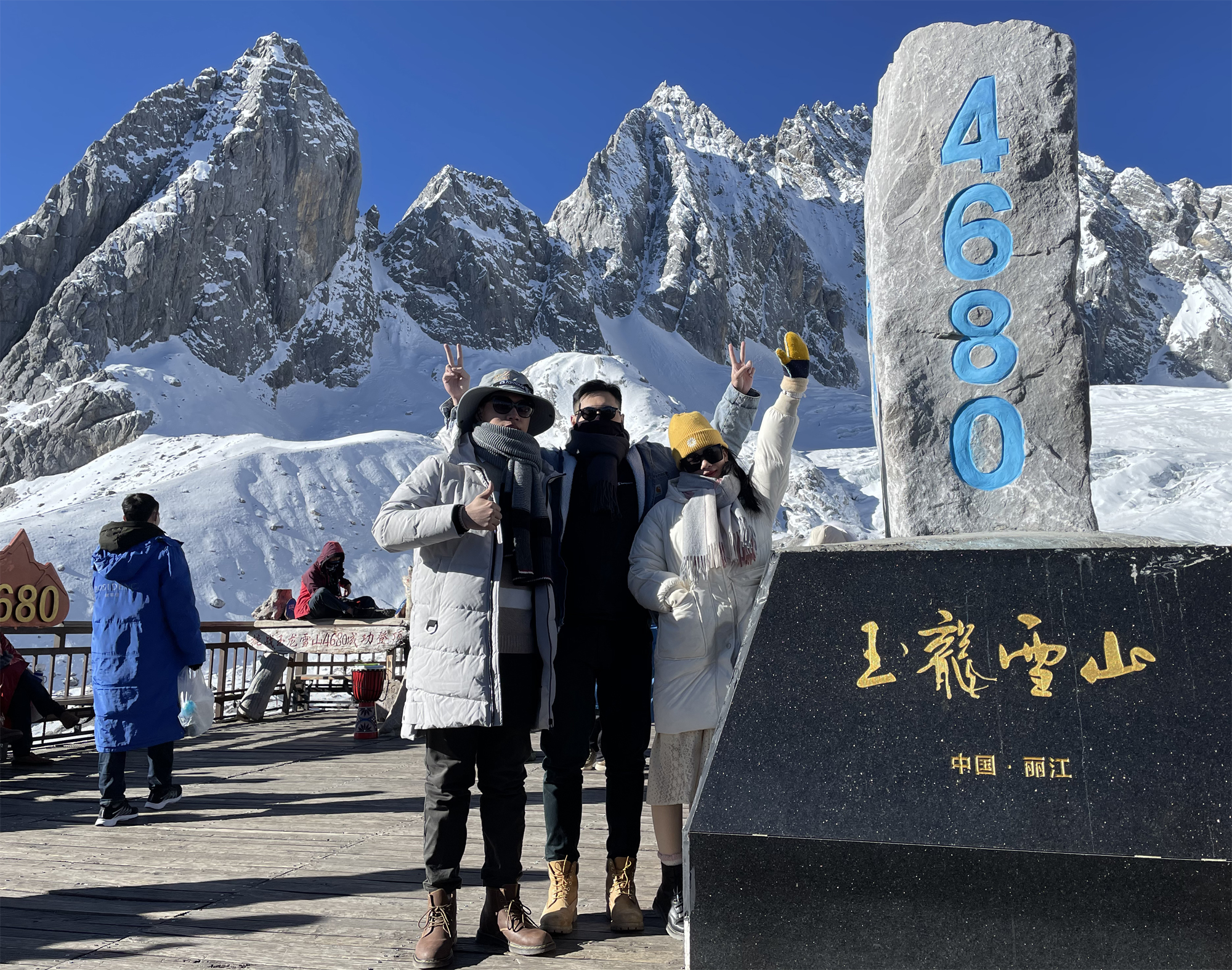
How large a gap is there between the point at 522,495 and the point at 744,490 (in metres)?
0.64

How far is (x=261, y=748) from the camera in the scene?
5703mm

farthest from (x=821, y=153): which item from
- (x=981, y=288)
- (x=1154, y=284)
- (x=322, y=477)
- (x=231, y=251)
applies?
(x=981, y=288)

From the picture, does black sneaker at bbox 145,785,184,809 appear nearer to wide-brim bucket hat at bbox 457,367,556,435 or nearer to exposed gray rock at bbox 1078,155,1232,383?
wide-brim bucket hat at bbox 457,367,556,435

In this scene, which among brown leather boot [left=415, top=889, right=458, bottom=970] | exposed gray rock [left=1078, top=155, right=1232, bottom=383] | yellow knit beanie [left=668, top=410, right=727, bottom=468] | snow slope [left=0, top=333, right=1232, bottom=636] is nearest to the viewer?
brown leather boot [left=415, top=889, right=458, bottom=970]

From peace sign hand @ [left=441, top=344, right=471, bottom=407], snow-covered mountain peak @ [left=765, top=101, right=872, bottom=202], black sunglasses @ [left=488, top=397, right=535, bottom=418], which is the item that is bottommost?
black sunglasses @ [left=488, top=397, right=535, bottom=418]

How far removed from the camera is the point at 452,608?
2.18 metres

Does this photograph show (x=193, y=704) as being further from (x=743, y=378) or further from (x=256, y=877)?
(x=743, y=378)

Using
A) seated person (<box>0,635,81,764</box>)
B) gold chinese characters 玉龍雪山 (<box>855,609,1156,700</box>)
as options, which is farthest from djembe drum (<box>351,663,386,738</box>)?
gold chinese characters 玉龍雪山 (<box>855,609,1156,700</box>)

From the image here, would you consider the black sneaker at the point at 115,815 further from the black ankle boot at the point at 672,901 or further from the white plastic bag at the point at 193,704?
the black ankle boot at the point at 672,901

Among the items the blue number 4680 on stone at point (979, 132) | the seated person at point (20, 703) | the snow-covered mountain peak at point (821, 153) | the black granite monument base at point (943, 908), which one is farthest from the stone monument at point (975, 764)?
the snow-covered mountain peak at point (821, 153)

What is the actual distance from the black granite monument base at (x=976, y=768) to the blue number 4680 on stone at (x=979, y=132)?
82.8 inches

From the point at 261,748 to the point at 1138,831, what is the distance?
17.3 ft

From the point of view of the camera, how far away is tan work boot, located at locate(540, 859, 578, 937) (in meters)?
2.21

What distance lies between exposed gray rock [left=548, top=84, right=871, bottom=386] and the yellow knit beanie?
2549 inches
